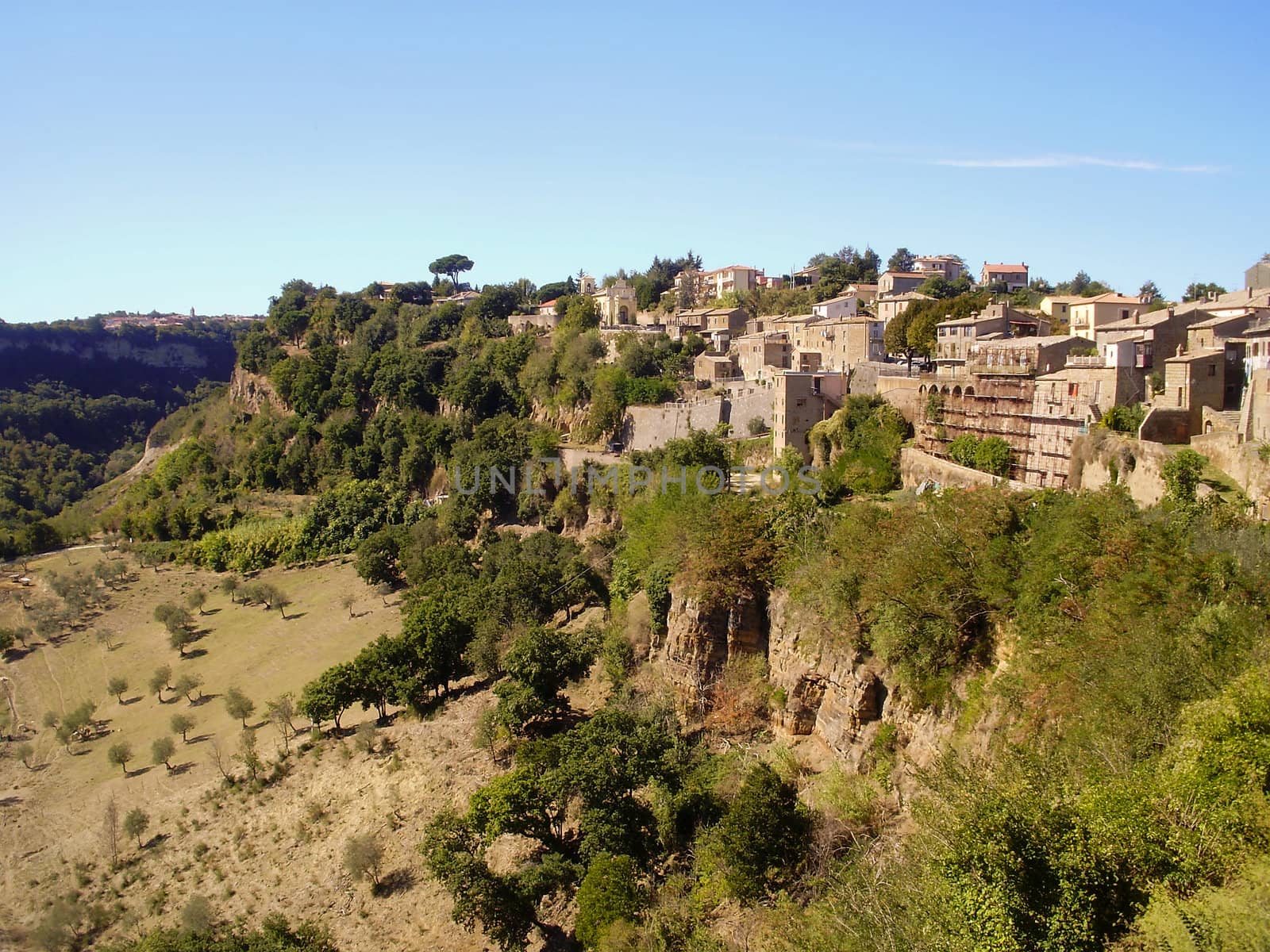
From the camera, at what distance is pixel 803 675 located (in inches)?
840

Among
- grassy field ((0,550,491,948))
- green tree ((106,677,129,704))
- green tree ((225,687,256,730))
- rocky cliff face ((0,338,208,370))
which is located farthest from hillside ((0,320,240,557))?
green tree ((225,687,256,730))

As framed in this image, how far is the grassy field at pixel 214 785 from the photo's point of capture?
2231 centimetres

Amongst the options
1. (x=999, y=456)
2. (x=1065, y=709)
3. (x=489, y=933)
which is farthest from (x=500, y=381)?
(x=1065, y=709)

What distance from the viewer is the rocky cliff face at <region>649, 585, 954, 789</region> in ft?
59.6

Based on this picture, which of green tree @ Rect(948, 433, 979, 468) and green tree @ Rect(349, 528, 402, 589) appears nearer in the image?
green tree @ Rect(948, 433, 979, 468)

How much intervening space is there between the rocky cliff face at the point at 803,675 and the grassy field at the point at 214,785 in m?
6.80

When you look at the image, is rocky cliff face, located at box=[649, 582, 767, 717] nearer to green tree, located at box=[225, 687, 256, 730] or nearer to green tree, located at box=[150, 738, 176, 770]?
green tree, located at box=[225, 687, 256, 730]

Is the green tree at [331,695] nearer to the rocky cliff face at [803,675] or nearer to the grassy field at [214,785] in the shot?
the grassy field at [214,785]

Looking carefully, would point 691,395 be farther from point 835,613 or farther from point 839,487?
point 835,613

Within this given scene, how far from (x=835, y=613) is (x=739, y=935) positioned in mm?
7278

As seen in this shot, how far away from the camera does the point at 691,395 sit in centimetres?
4288

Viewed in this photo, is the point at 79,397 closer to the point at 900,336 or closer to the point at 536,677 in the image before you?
Answer: the point at 536,677

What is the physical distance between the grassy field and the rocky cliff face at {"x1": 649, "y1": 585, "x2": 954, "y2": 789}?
6805 millimetres

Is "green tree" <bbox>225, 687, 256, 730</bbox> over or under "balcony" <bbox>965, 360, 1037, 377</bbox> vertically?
under
